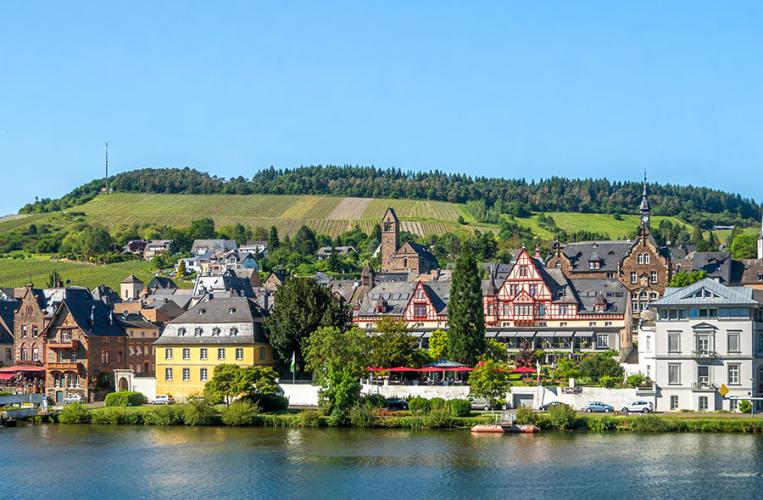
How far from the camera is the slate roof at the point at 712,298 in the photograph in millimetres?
76750

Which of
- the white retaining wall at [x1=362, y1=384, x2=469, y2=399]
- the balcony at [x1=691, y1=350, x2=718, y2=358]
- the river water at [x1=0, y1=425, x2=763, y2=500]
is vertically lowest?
the river water at [x1=0, y1=425, x2=763, y2=500]

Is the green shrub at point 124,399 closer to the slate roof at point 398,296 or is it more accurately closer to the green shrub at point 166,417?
the green shrub at point 166,417

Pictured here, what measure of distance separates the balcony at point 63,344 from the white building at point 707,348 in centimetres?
4518

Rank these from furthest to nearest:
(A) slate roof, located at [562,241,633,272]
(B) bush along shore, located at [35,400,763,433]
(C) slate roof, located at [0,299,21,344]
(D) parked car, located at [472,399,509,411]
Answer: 1. (A) slate roof, located at [562,241,633,272]
2. (C) slate roof, located at [0,299,21,344]
3. (D) parked car, located at [472,399,509,411]
4. (B) bush along shore, located at [35,400,763,433]

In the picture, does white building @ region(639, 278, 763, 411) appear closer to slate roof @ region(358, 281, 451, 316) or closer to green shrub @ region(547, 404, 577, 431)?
green shrub @ region(547, 404, 577, 431)

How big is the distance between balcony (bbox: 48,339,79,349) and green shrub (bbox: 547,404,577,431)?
41.1 meters

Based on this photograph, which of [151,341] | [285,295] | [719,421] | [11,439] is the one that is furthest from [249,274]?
[719,421]

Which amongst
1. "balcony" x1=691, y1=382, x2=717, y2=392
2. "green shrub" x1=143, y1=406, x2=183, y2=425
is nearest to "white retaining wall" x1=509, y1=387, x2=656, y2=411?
"balcony" x1=691, y1=382, x2=717, y2=392

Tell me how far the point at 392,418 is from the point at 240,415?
32.5ft

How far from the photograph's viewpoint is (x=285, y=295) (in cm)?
9081

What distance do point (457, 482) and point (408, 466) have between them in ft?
15.2

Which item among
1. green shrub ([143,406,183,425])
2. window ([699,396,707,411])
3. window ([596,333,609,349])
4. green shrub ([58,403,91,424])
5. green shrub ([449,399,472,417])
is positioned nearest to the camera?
green shrub ([449,399,472,417])

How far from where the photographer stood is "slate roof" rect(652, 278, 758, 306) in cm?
7675

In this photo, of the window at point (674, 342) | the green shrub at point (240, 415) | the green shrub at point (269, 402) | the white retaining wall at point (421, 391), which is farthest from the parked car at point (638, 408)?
the green shrub at point (240, 415)
